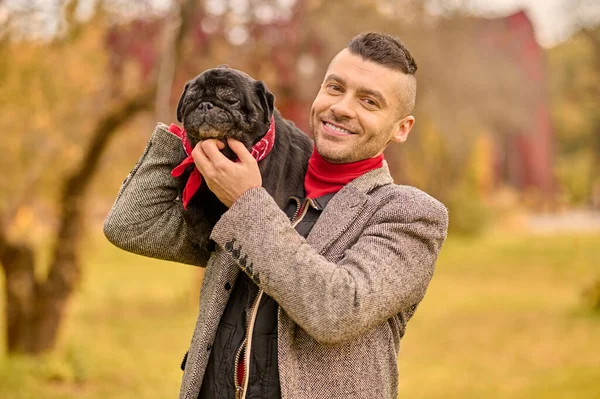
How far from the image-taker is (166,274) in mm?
17375

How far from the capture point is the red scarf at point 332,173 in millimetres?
2314

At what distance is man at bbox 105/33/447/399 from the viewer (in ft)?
6.45

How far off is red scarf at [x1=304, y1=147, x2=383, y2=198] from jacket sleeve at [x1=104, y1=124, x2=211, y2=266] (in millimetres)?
369

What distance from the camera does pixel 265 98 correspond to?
2416 mm

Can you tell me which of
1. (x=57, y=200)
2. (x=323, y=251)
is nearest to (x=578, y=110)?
(x=57, y=200)

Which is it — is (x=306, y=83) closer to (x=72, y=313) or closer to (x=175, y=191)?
(x=72, y=313)

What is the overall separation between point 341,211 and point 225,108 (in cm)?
48

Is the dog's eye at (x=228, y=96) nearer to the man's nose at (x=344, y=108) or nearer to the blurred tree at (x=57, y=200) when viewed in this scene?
the man's nose at (x=344, y=108)

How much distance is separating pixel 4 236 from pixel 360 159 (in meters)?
6.49

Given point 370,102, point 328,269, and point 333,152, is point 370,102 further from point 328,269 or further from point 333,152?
point 328,269

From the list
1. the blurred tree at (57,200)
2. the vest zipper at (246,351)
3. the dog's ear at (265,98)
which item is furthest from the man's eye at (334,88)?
the blurred tree at (57,200)

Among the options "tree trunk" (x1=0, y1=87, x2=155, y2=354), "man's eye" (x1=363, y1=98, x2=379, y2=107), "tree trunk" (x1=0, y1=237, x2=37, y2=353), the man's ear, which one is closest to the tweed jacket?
the man's ear

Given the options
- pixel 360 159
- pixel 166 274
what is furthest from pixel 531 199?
pixel 360 159

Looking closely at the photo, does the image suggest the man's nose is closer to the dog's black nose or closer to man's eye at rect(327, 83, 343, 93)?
man's eye at rect(327, 83, 343, 93)
